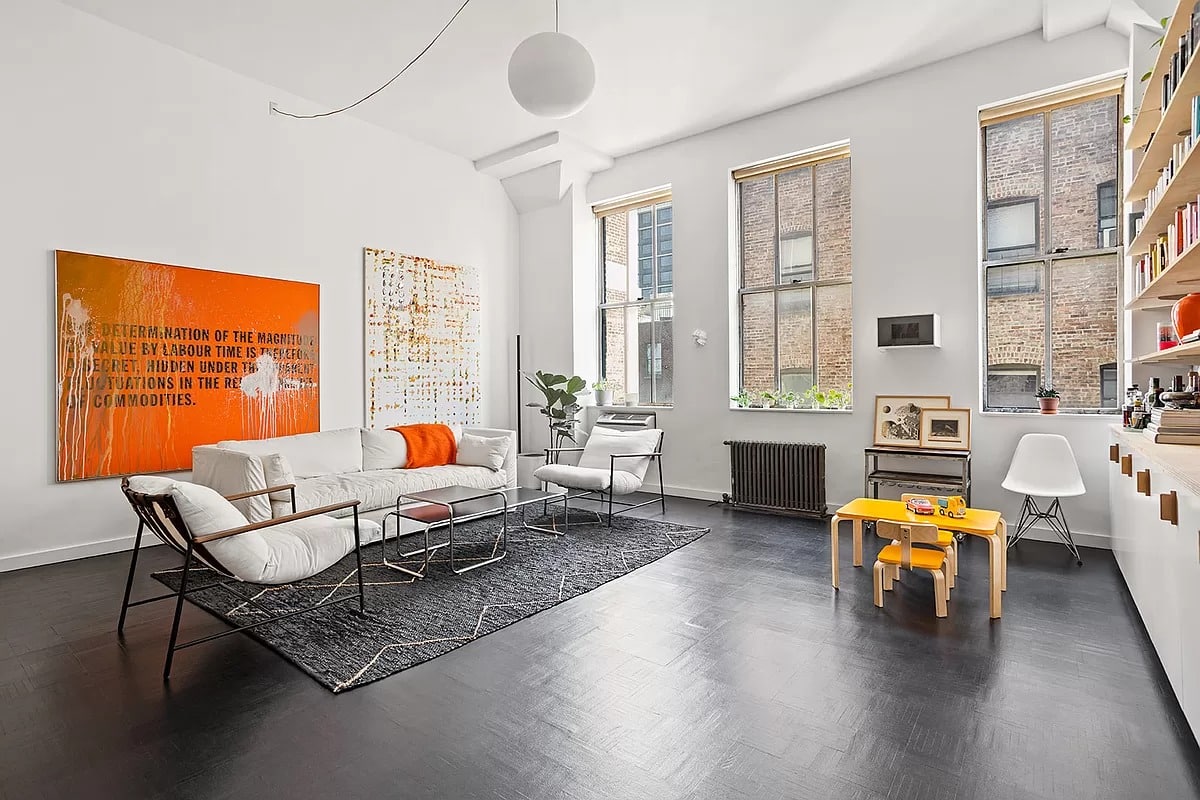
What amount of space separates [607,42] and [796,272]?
276 centimetres

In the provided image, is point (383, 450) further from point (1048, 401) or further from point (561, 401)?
point (1048, 401)

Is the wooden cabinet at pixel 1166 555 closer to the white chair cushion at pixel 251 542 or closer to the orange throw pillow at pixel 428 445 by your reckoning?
the white chair cushion at pixel 251 542

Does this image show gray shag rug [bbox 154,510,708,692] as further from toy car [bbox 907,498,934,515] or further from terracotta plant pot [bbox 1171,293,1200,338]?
terracotta plant pot [bbox 1171,293,1200,338]

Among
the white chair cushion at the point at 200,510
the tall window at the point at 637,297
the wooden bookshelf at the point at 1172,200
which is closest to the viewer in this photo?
the wooden bookshelf at the point at 1172,200

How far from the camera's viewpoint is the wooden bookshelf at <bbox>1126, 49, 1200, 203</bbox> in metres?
2.62

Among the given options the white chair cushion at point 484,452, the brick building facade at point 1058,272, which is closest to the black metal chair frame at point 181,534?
the white chair cushion at point 484,452

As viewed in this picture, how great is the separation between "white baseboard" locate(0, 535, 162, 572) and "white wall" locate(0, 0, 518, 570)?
12mm

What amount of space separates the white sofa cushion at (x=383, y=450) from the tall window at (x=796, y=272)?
11.2 feet

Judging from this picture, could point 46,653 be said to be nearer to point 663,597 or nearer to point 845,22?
point 663,597

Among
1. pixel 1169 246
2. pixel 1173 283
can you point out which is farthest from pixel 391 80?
pixel 1173 283

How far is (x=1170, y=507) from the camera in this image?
2.31 m

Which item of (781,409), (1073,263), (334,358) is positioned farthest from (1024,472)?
(334,358)

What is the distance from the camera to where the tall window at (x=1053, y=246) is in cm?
487

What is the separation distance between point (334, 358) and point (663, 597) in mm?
3948
